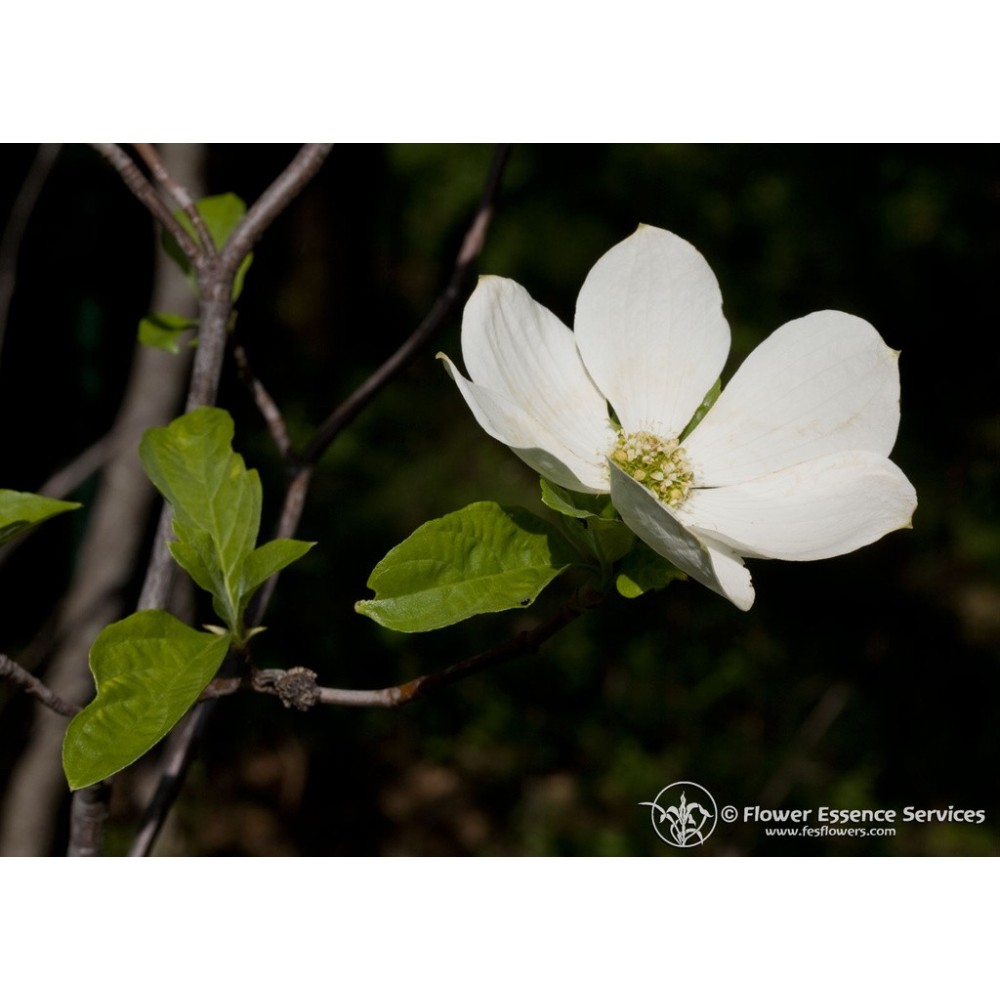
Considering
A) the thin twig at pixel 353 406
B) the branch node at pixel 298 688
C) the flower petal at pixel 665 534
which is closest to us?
the flower petal at pixel 665 534

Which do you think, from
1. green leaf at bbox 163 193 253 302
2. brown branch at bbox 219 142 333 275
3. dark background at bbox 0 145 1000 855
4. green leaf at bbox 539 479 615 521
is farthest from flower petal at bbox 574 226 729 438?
dark background at bbox 0 145 1000 855

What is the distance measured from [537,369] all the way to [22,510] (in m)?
0.36

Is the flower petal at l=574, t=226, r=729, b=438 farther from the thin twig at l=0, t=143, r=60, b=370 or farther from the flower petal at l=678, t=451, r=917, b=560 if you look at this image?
the thin twig at l=0, t=143, r=60, b=370

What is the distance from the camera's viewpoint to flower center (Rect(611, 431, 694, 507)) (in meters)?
0.81

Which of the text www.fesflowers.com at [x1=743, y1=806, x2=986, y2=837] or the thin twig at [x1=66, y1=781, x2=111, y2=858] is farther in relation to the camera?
the text www.fesflowers.com at [x1=743, y1=806, x2=986, y2=837]

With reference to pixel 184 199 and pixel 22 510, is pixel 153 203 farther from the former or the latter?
pixel 22 510

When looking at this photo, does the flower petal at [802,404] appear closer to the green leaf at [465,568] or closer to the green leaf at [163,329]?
the green leaf at [465,568]

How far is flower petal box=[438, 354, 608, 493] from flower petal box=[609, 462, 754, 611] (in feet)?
0.12

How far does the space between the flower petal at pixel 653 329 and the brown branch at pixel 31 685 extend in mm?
437

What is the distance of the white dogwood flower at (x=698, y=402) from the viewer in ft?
2.27

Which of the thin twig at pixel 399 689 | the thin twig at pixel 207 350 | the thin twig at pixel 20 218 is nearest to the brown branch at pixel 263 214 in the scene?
the thin twig at pixel 207 350

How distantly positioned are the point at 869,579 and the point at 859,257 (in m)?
0.77

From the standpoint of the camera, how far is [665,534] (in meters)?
0.60

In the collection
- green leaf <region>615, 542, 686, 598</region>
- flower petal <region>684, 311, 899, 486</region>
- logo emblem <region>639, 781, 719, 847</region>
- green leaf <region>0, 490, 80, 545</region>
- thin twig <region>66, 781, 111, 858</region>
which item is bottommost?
logo emblem <region>639, 781, 719, 847</region>
